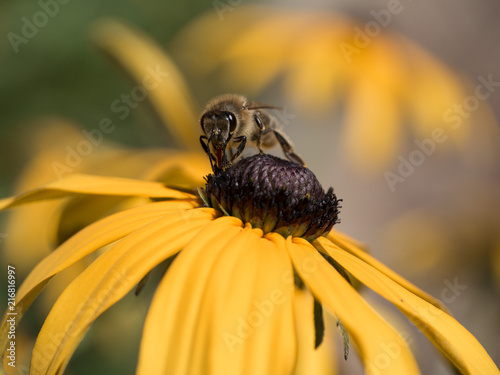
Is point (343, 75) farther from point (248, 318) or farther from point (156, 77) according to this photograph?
point (248, 318)

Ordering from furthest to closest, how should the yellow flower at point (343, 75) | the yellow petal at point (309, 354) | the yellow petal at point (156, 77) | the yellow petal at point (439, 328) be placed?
the yellow flower at point (343, 75) → the yellow petal at point (156, 77) → the yellow petal at point (309, 354) → the yellow petal at point (439, 328)

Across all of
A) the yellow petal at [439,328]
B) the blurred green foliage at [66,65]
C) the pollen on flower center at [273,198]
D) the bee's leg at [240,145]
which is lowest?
the yellow petal at [439,328]

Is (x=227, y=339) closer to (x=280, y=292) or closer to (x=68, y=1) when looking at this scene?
(x=280, y=292)

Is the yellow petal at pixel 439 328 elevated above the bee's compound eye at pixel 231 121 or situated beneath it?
situated beneath

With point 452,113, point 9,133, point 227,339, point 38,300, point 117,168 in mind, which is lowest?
point 227,339

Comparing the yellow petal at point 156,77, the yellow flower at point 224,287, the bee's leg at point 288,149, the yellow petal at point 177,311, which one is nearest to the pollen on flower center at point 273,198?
the yellow flower at point 224,287

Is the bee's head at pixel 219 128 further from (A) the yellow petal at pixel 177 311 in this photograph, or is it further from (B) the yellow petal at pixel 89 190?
(A) the yellow petal at pixel 177 311

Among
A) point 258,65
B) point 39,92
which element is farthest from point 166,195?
point 39,92

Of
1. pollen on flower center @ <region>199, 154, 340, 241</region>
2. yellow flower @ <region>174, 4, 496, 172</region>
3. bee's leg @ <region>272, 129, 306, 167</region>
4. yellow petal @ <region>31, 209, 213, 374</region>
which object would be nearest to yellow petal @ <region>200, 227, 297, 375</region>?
yellow petal @ <region>31, 209, 213, 374</region>
